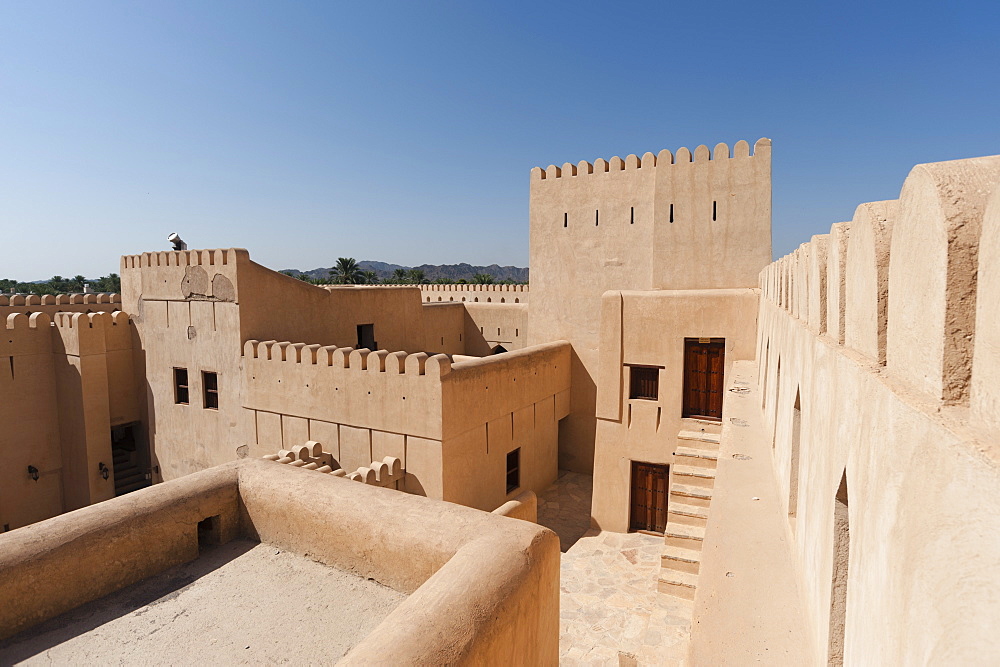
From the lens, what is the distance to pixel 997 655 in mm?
695

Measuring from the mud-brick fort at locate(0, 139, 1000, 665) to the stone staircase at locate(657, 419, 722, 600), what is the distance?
4cm

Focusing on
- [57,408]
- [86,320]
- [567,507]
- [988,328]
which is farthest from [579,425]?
[57,408]

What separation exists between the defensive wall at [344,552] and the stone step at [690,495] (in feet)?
14.0

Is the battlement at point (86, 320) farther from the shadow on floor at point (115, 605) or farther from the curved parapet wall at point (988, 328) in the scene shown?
the curved parapet wall at point (988, 328)

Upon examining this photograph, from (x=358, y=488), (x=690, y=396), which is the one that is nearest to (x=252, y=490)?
(x=358, y=488)

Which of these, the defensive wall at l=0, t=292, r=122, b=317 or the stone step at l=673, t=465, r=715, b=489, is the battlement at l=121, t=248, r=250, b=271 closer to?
the defensive wall at l=0, t=292, r=122, b=317

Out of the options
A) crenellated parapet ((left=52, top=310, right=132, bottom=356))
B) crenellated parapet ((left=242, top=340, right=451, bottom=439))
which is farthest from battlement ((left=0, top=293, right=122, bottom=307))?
crenellated parapet ((left=242, top=340, right=451, bottom=439))

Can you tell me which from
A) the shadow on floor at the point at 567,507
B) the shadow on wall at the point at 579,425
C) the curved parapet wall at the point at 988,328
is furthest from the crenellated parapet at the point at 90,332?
the curved parapet wall at the point at 988,328

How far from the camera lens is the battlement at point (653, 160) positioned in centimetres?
1034

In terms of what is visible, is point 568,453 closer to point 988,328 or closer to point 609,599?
point 609,599

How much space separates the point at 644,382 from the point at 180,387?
1016 cm

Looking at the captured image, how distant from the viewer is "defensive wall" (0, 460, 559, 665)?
86.9 inches

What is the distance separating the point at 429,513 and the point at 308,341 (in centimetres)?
966

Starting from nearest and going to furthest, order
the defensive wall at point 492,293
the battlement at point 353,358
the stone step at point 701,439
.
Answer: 1. the stone step at point 701,439
2. the battlement at point 353,358
3. the defensive wall at point 492,293
